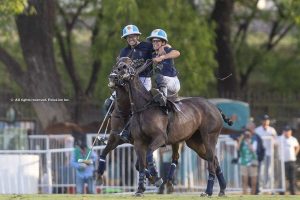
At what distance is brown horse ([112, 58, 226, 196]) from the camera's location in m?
18.8

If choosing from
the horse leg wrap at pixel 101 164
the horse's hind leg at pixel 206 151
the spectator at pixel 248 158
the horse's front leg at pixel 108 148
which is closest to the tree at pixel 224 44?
the spectator at pixel 248 158

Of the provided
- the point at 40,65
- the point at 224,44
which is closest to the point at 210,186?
the point at 40,65

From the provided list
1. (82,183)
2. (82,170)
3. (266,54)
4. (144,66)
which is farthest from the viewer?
(266,54)

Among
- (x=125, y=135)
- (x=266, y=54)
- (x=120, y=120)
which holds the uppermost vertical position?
(x=266, y=54)

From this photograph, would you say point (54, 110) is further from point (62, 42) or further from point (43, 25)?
point (62, 42)

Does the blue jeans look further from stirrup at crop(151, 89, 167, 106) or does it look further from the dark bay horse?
stirrup at crop(151, 89, 167, 106)

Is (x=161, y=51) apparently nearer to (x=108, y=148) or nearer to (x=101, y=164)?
(x=108, y=148)

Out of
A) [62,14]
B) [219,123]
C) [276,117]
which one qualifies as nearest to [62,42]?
[62,14]

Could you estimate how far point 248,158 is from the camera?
27875 mm

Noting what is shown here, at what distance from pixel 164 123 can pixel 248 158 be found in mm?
9053

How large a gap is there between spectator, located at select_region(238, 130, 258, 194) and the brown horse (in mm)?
7088

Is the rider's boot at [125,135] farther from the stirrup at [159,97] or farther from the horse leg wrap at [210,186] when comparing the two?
the horse leg wrap at [210,186]

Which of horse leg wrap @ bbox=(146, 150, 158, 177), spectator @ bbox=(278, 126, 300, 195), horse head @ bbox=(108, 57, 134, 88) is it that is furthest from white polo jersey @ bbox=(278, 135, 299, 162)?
horse head @ bbox=(108, 57, 134, 88)

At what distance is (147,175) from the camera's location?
18.7 meters
